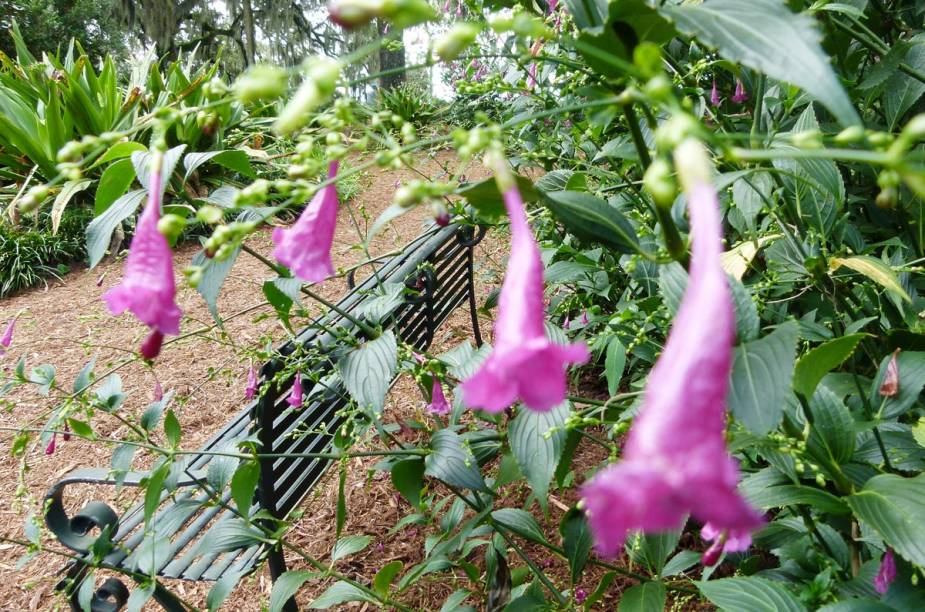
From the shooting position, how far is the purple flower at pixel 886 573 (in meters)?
0.92

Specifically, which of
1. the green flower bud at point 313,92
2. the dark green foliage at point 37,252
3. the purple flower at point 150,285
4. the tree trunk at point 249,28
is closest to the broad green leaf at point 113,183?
the purple flower at point 150,285

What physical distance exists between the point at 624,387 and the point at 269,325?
7.70 feet

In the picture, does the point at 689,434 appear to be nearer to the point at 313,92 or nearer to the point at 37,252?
the point at 313,92

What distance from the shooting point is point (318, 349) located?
4.75 feet

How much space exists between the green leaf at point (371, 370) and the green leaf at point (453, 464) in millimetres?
183

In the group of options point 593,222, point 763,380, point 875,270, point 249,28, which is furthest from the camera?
point 249,28

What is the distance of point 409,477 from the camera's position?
1.42 m

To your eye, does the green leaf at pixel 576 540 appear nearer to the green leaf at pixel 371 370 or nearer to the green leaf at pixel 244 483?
the green leaf at pixel 371 370

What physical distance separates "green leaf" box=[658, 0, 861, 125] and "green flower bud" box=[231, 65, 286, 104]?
1.05 feet

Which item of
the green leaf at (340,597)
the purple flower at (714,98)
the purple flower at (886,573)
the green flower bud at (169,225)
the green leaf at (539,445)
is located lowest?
the green leaf at (340,597)

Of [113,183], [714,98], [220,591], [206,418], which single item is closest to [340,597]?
[220,591]

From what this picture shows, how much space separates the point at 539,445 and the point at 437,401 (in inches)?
26.2

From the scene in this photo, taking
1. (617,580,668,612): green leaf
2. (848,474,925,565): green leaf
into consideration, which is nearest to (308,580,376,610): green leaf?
(617,580,668,612): green leaf

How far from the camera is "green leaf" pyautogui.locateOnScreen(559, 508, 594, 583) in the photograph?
127cm
